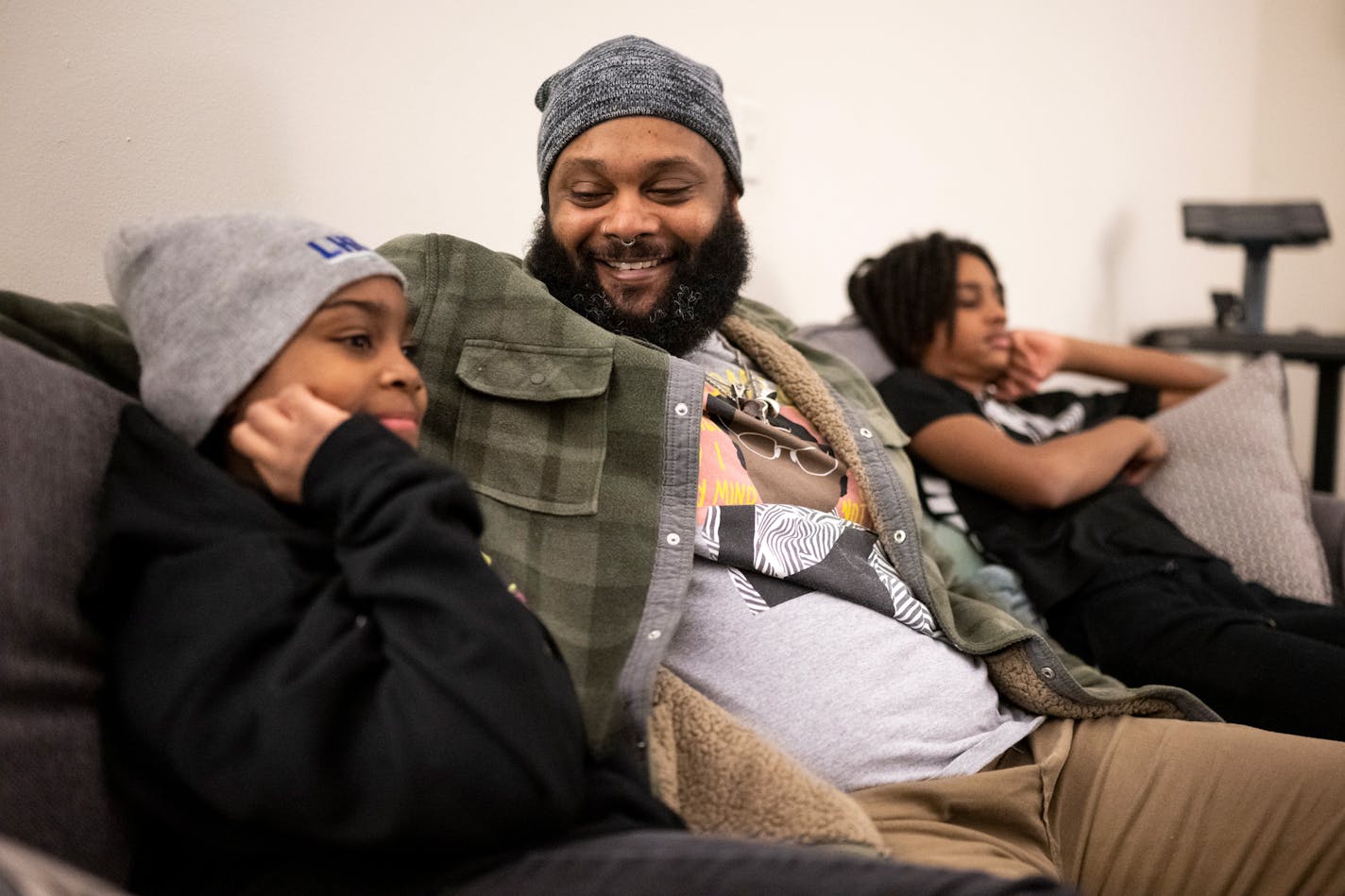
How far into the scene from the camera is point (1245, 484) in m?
1.92

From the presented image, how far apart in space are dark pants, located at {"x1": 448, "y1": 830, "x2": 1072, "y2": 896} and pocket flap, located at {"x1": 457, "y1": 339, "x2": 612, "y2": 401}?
584mm

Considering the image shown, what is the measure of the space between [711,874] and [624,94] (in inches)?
42.6

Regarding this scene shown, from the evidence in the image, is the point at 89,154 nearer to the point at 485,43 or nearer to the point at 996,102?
the point at 485,43

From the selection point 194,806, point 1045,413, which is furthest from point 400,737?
point 1045,413

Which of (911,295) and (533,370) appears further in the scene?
(911,295)

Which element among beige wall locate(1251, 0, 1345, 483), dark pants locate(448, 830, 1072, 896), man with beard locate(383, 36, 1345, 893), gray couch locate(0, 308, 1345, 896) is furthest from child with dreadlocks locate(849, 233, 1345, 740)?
beige wall locate(1251, 0, 1345, 483)

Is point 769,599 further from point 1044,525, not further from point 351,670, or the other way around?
point 1044,525

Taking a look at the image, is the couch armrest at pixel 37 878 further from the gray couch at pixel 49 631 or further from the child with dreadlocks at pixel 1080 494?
the child with dreadlocks at pixel 1080 494

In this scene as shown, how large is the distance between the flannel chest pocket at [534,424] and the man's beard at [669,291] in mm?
225

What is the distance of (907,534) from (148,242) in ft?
3.20

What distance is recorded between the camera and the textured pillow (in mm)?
1840

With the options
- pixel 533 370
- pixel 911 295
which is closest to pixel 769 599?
pixel 533 370

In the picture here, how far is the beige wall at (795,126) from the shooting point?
1.29 m

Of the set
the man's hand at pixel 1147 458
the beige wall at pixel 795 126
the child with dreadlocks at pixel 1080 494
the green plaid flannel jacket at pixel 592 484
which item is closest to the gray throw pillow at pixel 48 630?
the green plaid flannel jacket at pixel 592 484
